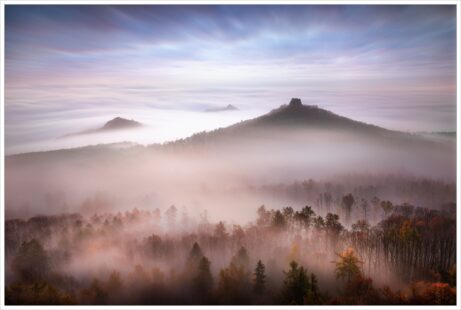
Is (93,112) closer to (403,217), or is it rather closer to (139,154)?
(139,154)

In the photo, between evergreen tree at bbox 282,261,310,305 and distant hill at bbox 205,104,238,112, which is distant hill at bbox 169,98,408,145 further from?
evergreen tree at bbox 282,261,310,305

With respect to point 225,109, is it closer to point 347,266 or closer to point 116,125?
point 116,125

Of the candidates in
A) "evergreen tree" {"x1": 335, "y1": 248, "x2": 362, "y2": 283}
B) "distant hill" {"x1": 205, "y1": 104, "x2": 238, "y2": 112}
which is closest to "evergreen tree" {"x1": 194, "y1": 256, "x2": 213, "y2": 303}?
"evergreen tree" {"x1": 335, "y1": 248, "x2": 362, "y2": 283}

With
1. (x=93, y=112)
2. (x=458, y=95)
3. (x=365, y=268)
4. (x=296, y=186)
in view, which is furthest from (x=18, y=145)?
(x=458, y=95)

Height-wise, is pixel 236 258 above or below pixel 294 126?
below

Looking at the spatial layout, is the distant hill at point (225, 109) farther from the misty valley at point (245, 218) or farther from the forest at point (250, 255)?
the forest at point (250, 255)

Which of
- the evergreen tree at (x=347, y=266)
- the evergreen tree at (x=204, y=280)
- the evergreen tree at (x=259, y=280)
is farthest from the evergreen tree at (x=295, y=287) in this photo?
the evergreen tree at (x=204, y=280)

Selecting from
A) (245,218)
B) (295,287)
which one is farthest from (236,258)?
(295,287)
